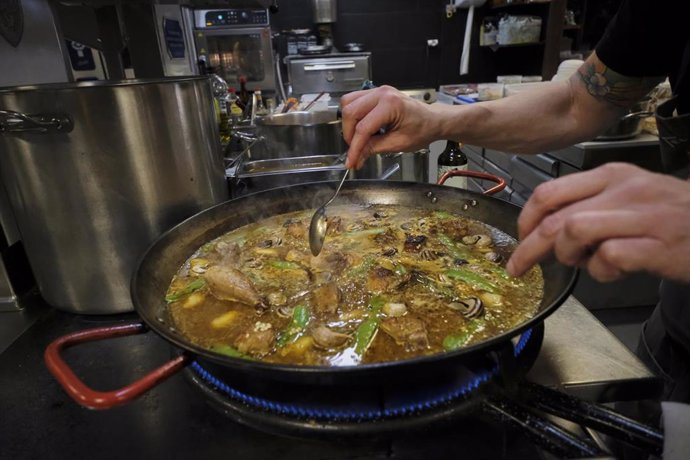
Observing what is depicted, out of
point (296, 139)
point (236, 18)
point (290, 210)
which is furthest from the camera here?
point (236, 18)

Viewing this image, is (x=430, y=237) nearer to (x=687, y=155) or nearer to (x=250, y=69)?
(x=687, y=155)

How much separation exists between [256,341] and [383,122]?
2.87 feet

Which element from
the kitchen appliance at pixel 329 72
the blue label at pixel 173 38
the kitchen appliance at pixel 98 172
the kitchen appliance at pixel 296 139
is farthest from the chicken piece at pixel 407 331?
the kitchen appliance at pixel 329 72

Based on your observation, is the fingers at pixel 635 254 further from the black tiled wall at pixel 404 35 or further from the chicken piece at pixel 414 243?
the black tiled wall at pixel 404 35

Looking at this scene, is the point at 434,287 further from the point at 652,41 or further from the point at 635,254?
the point at 652,41

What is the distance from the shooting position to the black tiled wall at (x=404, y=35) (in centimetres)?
712

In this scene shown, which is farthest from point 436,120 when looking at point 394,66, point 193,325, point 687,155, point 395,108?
point 394,66

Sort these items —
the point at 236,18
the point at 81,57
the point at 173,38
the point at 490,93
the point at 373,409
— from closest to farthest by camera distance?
1. the point at 373,409
2. the point at 81,57
3. the point at 173,38
4. the point at 490,93
5. the point at 236,18

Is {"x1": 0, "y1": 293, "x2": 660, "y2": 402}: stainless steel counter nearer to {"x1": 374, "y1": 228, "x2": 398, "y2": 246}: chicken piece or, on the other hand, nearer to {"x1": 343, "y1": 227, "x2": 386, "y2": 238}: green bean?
{"x1": 374, "y1": 228, "x2": 398, "y2": 246}: chicken piece

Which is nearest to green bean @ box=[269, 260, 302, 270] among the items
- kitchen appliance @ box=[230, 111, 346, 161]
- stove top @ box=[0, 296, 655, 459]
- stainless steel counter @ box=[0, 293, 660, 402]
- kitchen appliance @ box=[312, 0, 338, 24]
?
stove top @ box=[0, 296, 655, 459]

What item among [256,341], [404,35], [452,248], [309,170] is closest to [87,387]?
[256,341]

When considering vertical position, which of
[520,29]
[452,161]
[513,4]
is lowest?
[452,161]

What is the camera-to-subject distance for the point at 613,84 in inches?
63.8

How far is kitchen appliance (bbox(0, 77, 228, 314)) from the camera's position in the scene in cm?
123
